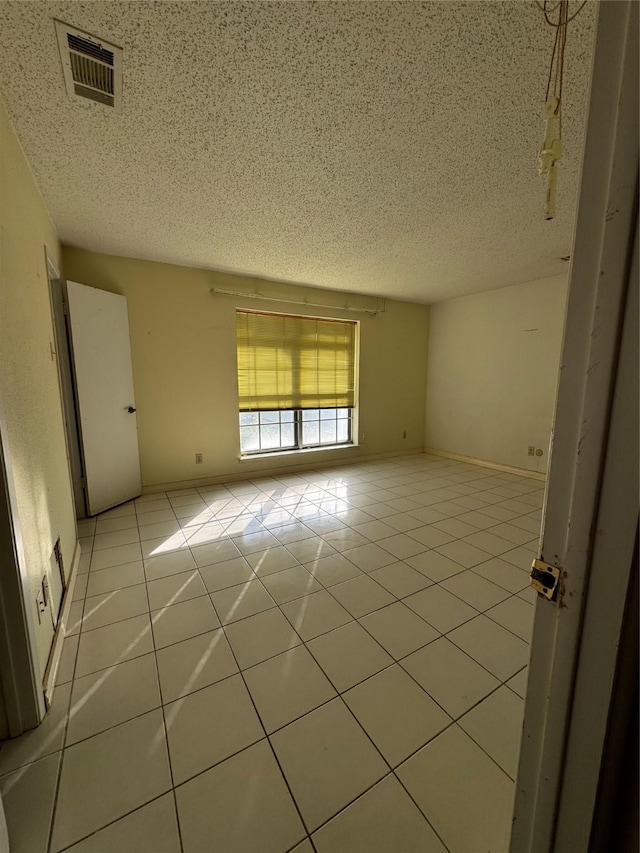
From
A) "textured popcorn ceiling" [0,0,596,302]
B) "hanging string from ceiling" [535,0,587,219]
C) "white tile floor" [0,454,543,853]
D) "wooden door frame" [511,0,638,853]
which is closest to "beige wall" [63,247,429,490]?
"textured popcorn ceiling" [0,0,596,302]

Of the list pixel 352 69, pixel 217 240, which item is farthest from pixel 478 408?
pixel 352 69

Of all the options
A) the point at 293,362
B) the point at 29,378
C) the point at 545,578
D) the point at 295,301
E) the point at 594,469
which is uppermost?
the point at 295,301

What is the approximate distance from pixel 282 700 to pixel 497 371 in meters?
4.78

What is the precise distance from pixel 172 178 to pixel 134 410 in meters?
2.30

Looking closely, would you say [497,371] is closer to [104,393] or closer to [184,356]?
[184,356]

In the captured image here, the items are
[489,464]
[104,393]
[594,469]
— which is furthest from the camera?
[489,464]

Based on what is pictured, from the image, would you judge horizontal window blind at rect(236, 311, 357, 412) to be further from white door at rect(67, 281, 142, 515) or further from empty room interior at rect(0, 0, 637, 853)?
white door at rect(67, 281, 142, 515)

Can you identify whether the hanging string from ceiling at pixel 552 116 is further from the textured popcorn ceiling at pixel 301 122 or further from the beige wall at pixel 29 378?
the beige wall at pixel 29 378

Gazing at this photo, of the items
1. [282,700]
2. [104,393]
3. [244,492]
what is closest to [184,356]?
[104,393]

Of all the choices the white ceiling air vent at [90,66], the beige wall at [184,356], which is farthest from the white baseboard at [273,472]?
the white ceiling air vent at [90,66]

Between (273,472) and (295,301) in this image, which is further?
(273,472)

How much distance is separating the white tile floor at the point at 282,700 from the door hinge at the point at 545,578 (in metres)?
1.00

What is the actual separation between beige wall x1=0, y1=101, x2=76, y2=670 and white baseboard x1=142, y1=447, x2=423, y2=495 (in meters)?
1.65

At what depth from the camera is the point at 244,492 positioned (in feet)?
12.9
